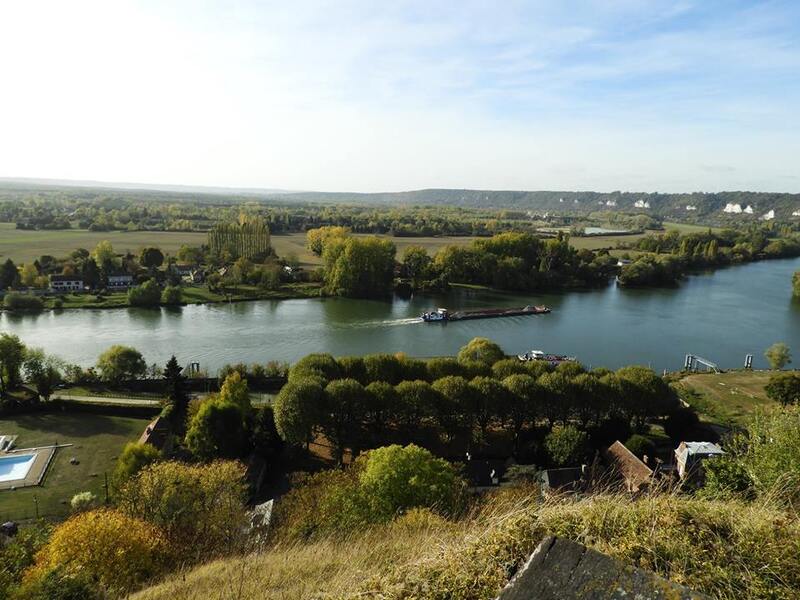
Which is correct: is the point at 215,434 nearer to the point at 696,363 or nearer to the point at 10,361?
the point at 10,361

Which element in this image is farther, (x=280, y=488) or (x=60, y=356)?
(x=60, y=356)

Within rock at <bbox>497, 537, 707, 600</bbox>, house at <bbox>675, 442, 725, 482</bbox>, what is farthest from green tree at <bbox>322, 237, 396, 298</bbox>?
rock at <bbox>497, 537, 707, 600</bbox>

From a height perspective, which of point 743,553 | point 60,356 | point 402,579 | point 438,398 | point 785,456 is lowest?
point 60,356

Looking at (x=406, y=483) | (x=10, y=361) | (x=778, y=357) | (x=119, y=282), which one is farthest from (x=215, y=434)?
(x=119, y=282)

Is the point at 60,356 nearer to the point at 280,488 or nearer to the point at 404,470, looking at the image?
the point at 280,488

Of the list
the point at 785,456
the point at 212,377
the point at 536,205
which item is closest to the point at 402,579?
the point at 785,456

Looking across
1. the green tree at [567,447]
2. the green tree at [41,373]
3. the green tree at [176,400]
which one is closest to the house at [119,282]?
the green tree at [41,373]

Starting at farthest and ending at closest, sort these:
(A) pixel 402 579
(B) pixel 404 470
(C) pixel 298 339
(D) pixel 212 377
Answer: (C) pixel 298 339 < (D) pixel 212 377 < (B) pixel 404 470 < (A) pixel 402 579

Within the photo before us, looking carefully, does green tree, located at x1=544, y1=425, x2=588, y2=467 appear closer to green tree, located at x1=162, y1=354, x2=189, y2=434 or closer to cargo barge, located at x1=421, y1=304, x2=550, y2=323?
green tree, located at x1=162, y1=354, x2=189, y2=434
